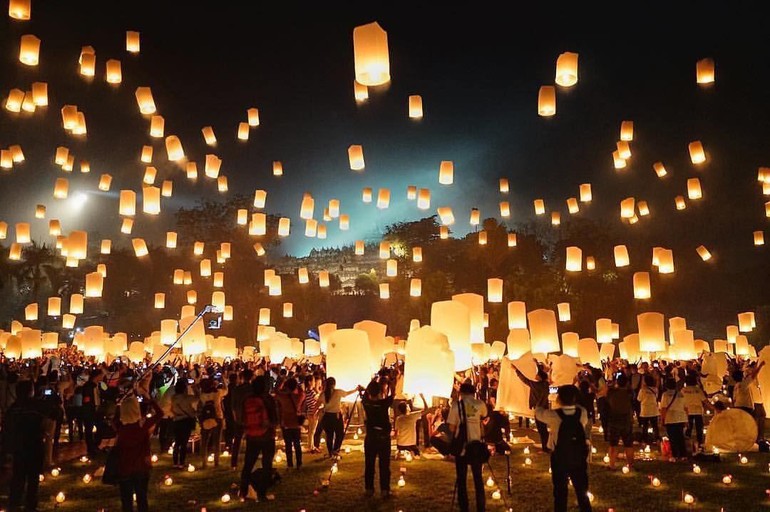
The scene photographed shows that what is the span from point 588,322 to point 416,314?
8.25 m

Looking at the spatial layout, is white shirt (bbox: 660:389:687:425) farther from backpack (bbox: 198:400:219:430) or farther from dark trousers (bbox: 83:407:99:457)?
dark trousers (bbox: 83:407:99:457)

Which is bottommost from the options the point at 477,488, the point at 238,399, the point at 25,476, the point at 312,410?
the point at 477,488

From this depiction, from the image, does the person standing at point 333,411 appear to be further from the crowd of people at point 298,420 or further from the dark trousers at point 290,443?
the dark trousers at point 290,443

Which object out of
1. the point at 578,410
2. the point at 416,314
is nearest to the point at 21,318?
the point at 416,314

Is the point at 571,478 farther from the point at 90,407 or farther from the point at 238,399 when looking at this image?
the point at 90,407

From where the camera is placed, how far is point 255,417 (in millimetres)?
6863

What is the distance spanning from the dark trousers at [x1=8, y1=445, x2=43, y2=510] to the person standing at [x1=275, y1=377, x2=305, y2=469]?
3.06m

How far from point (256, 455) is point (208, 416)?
2.11 meters

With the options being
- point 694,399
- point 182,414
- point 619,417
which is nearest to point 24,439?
point 182,414

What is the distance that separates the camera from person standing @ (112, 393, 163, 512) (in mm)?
5658

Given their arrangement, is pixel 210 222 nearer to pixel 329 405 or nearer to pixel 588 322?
pixel 588 322

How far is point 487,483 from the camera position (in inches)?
309

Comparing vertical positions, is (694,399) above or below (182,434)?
above

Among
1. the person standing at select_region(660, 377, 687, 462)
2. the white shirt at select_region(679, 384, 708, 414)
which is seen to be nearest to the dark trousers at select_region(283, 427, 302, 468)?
the person standing at select_region(660, 377, 687, 462)
